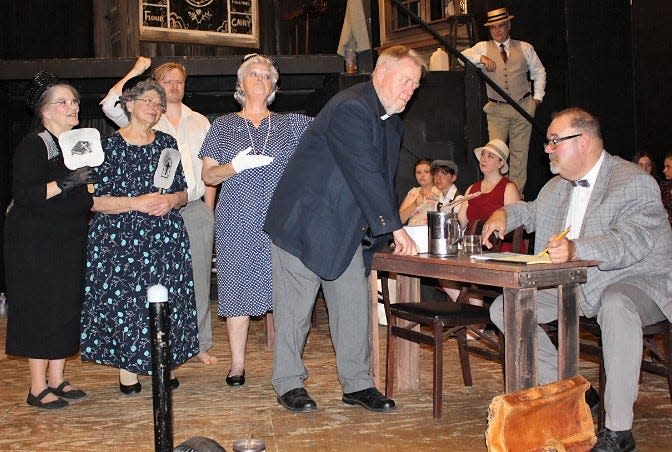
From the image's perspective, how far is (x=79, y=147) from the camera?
4.35m

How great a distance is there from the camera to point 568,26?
974cm

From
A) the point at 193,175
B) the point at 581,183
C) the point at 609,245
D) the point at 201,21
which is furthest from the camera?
the point at 201,21

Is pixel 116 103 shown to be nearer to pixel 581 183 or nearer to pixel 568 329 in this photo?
pixel 581 183

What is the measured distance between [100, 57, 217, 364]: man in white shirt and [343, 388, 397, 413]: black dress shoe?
1.38 m

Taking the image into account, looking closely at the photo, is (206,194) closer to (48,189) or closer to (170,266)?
(170,266)

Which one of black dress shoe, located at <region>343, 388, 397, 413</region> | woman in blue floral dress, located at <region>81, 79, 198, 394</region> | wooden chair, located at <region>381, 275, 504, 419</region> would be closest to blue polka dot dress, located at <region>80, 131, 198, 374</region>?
woman in blue floral dress, located at <region>81, 79, 198, 394</region>

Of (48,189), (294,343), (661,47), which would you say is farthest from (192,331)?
(661,47)

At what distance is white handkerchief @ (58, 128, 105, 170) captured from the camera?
433 centimetres

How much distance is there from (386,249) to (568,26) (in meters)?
6.38

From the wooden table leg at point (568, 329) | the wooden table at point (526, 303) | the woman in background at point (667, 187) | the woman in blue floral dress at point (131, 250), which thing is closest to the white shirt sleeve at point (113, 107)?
the woman in blue floral dress at point (131, 250)

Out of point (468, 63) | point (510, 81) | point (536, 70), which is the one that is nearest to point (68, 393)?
point (468, 63)

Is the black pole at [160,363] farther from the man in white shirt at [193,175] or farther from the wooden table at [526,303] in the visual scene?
the man in white shirt at [193,175]

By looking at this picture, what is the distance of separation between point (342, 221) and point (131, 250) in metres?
1.18

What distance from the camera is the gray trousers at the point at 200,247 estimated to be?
17.1 feet
